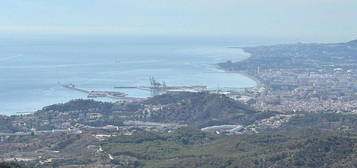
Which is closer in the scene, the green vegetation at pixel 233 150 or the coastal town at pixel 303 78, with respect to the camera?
the green vegetation at pixel 233 150

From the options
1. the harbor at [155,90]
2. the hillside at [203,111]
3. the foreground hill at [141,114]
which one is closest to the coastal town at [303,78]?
the harbor at [155,90]

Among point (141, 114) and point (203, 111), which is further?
point (141, 114)

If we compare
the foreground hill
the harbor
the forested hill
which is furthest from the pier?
the forested hill

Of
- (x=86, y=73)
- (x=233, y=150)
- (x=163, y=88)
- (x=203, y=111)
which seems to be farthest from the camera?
(x=86, y=73)

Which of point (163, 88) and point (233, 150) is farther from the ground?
point (163, 88)

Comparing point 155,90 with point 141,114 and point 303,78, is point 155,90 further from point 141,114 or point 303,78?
point 303,78

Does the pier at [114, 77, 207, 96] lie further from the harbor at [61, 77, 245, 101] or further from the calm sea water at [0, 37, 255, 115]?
the calm sea water at [0, 37, 255, 115]

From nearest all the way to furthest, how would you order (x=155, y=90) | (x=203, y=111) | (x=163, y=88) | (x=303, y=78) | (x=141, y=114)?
(x=203, y=111) → (x=141, y=114) → (x=155, y=90) → (x=163, y=88) → (x=303, y=78)

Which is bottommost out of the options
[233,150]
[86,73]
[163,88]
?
[233,150]

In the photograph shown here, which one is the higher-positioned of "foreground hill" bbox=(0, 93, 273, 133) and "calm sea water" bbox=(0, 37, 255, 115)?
"calm sea water" bbox=(0, 37, 255, 115)

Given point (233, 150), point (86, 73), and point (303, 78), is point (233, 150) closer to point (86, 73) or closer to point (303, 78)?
point (303, 78)

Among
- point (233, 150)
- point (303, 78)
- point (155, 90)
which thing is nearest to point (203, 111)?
point (233, 150)

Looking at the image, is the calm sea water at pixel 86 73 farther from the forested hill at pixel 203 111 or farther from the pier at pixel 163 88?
the forested hill at pixel 203 111

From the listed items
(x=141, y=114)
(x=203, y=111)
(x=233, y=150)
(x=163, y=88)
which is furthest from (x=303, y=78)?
(x=233, y=150)
